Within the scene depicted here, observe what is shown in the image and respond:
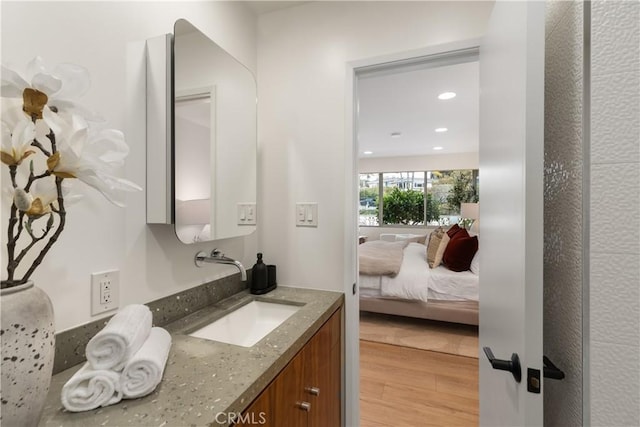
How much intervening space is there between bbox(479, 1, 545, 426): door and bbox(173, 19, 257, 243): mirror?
111 centimetres

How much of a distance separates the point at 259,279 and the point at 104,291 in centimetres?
74

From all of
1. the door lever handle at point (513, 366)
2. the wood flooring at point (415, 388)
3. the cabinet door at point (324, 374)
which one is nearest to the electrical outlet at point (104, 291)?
the cabinet door at point (324, 374)

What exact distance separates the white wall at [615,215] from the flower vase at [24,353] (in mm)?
1149

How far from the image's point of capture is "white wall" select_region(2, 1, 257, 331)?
2.52 ft

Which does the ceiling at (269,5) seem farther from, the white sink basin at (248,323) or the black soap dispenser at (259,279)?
the white sink basin at (248,323)

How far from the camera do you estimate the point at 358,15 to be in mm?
1538

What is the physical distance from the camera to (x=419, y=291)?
3035mm

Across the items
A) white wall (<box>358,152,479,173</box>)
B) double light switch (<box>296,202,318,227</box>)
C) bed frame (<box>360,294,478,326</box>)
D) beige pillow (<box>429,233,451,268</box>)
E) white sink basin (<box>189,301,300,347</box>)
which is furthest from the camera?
white wall (<box>358,152,479,173</box>)

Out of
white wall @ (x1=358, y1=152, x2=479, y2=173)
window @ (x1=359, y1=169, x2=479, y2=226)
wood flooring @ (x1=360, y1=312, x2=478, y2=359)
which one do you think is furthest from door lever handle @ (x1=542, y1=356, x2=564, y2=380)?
white wall @ (x1=358, y1=152, x2=479, y2=173)

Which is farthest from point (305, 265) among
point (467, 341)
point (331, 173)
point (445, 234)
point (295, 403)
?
point (445, 234)

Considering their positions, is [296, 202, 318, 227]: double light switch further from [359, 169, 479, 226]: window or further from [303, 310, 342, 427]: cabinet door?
[359, 169, 479, 226]: window

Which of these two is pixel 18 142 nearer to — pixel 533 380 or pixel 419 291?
pixel 533 380

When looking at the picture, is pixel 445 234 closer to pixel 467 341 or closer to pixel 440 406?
pixel 467 341

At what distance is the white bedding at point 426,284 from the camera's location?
2955 millimetres
